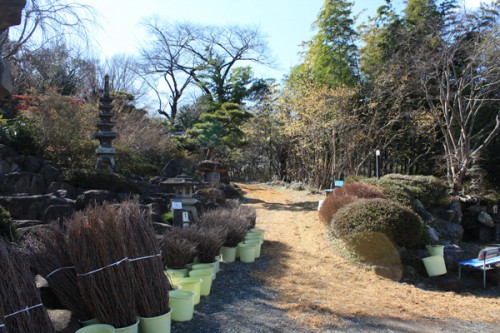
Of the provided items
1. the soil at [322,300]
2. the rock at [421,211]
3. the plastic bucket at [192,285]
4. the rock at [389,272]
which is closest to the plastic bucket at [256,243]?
the soil at [322,300]

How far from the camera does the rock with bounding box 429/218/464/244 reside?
380 inches

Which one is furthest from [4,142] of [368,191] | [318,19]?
[318,19]

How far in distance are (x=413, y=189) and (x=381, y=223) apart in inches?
136

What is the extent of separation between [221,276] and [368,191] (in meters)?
5.09

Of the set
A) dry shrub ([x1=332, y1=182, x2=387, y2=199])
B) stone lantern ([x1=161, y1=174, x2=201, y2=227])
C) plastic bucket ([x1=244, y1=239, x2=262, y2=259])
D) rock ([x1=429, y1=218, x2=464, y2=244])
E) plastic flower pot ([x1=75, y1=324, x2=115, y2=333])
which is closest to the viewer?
plastic flower pot ([x1=75, y1=324, x2=115, y2=333])

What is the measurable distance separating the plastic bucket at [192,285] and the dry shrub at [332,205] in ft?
17.2

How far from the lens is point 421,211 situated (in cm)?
958

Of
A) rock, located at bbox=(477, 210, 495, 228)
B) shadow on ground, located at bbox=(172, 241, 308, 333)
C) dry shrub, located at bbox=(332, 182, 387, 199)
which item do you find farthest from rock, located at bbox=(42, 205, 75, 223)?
rock, located at bbox=(477, 210, 495, 228)

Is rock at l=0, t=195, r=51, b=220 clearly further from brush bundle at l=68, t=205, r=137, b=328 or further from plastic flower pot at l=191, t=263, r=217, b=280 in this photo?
brush bundle at l=68, t=205, r=137, b=328

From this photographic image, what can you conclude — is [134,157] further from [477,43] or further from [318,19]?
[477,43]

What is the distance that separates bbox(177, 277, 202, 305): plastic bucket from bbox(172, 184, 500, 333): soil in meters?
0.11

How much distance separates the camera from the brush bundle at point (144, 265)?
2873 mm

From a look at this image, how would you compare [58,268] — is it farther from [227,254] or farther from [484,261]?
[484,261]

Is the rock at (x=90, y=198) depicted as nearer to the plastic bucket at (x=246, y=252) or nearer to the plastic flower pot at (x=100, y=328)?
the plastic bucket at (x=246, y=252)
